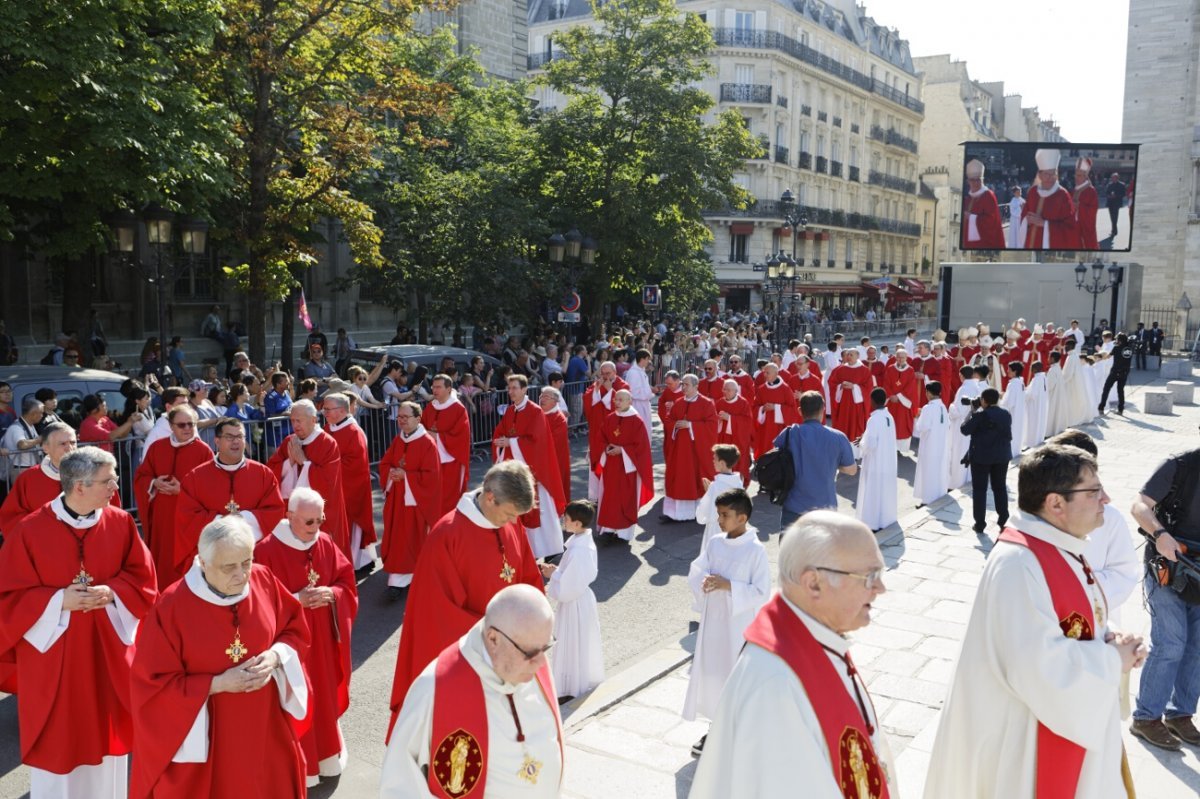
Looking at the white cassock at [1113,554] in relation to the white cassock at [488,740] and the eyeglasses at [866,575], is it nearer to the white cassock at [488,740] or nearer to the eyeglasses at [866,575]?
the eyeglasses at [866,575]

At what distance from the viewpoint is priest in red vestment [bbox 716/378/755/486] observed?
1363 cm

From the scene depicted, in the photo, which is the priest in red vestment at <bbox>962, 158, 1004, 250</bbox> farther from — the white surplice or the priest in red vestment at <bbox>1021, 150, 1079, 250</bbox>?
the white surplice

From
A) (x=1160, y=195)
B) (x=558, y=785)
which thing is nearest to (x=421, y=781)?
(x=558, y=785)

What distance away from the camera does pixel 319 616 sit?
568cm

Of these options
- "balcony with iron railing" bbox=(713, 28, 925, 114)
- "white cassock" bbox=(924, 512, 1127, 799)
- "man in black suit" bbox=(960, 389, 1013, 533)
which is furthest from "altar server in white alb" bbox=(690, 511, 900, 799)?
"balcony with iron railing" bbox=(713, 28, 925, 114)

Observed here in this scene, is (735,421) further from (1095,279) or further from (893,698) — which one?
(1095,279)

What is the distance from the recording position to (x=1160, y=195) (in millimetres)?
45656

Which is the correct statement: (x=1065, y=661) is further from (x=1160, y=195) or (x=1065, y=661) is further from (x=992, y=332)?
(x=1160, y=195)

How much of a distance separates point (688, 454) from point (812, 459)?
4080 millimetres

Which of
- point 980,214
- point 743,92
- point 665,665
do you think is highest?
point 743,92

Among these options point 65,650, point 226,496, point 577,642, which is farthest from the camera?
point 226,496

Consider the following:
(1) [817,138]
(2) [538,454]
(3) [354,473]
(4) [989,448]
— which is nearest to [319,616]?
(3) [354,473]

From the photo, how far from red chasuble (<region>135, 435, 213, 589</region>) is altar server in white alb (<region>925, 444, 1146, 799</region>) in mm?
6168

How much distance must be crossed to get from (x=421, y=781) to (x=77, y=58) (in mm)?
12386
